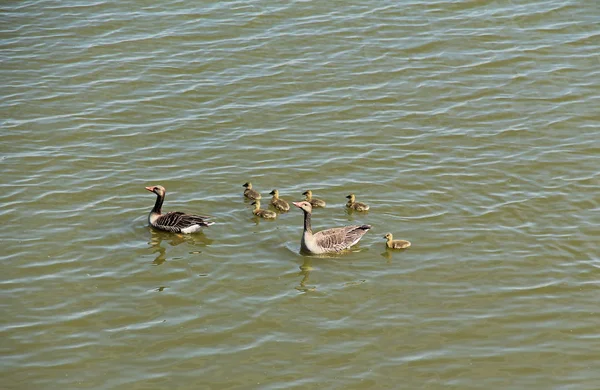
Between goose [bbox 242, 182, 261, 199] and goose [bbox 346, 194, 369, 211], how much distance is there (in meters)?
1.74

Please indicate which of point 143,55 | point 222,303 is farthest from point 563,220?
point 143,55

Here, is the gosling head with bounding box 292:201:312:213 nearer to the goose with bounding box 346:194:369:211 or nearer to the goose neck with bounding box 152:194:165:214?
the goose with bounding box 346:194:369:211

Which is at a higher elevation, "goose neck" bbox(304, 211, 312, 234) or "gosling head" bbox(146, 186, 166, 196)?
"gosling head" bbox(146, 186, 166, 196)

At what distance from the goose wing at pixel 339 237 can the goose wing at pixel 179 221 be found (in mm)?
2135

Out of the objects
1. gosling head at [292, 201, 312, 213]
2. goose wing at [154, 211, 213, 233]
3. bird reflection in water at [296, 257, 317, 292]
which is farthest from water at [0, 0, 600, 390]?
gosling head at [292, 201, 312, 213]

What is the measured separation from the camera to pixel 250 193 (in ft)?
61.3

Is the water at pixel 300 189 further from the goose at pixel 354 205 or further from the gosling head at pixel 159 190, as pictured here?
the gosling head at pixel 159 190

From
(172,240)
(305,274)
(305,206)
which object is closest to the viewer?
(305,274)

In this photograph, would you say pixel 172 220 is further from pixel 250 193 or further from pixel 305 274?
pixel 305 274

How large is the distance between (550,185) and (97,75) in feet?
38.0

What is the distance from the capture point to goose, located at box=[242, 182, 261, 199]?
18611 millimetres

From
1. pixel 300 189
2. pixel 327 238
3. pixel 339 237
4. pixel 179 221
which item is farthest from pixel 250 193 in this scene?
pixel 339 237

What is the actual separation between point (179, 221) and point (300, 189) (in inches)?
115

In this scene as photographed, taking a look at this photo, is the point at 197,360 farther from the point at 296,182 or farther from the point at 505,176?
the point at 505,176
